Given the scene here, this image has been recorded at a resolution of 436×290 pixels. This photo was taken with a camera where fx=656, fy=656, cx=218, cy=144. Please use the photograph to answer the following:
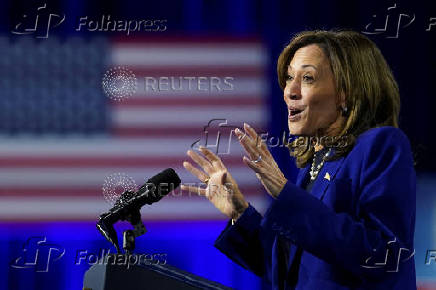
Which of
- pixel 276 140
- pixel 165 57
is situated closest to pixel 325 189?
pixel 276 140

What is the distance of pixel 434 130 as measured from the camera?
2.90 m

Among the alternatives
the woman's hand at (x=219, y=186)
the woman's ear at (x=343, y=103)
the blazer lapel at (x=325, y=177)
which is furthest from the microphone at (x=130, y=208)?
the woman's ear at (x=343, y=103)

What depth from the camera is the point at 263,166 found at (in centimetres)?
116

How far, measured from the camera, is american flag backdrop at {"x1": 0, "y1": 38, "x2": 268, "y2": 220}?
111 inches

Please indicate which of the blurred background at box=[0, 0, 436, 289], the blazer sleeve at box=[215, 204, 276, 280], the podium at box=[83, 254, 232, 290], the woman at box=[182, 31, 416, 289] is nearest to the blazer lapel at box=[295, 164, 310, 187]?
the woman at box=[182, 31, 416, 289]

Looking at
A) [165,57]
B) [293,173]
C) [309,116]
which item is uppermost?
[165,57]

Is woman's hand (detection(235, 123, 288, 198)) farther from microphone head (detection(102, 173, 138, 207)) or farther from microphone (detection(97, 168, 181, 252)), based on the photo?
microphone head (detection(102, 173, 138, 207))

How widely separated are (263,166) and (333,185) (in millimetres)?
143

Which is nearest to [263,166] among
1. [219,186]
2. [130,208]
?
[219,186]

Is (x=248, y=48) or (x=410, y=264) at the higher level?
(x=248, y=48)

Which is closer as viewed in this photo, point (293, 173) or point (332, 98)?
point (332, 98)

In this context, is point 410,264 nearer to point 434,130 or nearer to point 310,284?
point 310,284

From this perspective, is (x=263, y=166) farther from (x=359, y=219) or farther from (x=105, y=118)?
(x=105, y=118)

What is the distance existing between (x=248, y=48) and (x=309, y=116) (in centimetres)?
155
